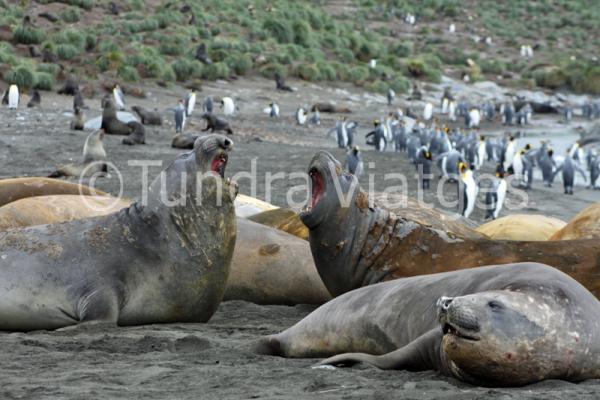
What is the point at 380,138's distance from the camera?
25.5 meters

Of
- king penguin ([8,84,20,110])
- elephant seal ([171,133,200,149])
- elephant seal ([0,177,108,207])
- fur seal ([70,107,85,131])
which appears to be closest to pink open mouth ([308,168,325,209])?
elephant seal ([0,177,108,207])

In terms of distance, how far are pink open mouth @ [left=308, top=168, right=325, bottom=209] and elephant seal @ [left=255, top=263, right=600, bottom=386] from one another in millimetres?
1807

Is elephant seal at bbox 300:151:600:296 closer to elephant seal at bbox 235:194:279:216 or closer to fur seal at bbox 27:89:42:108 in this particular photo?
elephant seal at bbox 235:194:279:216

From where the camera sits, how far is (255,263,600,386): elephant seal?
374cm

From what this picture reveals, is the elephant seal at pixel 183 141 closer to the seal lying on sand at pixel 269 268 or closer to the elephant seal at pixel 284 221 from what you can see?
the elephant seal at pixel 284 221

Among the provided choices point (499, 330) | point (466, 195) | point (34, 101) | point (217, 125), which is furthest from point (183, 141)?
point (499, 330)

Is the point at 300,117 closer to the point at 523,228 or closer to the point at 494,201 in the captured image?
the point at 494,201

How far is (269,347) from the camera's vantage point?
4.87m

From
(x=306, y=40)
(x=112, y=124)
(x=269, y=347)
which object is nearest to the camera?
(x=269, y=347)

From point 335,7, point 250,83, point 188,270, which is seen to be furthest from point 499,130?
point 188,270

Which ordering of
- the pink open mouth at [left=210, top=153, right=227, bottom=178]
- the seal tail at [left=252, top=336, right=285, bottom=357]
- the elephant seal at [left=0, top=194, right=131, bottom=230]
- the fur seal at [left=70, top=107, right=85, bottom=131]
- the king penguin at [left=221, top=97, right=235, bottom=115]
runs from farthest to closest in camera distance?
1. the king penguin at [left=221, top=97, right=235, bottom=115]
2. the fur seal at [left=70, top=107, right=85, bottom=131]
3. the elephant seal at [left=0, top=194, right=131, bottom=230]
4. the pink open mouth at [left=210, top=153, right=227, bottom=178]
5. the seal tail at [left=252, top=336, right=285, bottom=357]

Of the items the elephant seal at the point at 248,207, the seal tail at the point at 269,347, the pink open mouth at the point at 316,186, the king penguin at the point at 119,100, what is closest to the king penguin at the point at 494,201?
the elephant seal at the point at 248,207

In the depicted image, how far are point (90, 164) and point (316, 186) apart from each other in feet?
29.6

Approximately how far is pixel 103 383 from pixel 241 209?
4.96 metres
